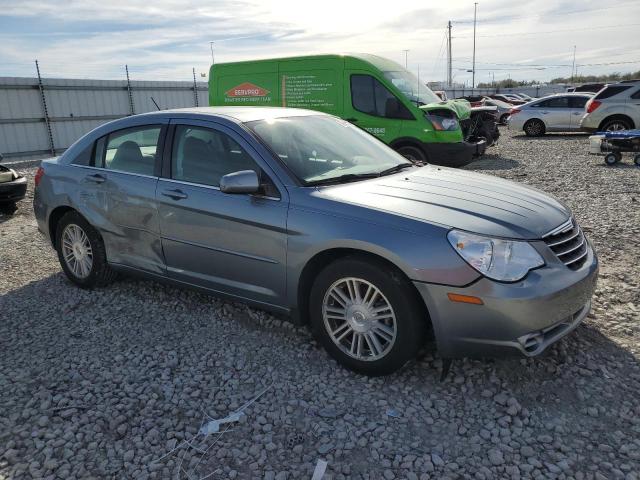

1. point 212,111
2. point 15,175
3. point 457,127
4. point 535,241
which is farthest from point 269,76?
point 535,241

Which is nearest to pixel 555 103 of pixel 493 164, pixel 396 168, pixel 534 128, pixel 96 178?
pixel 534 128

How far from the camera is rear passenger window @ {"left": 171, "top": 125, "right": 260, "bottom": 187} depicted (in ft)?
12.3

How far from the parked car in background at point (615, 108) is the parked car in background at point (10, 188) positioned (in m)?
14.7

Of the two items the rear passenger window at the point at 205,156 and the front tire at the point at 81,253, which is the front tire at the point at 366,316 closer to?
the rear passenger window at the point at 205,156

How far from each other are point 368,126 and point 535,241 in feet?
22.6

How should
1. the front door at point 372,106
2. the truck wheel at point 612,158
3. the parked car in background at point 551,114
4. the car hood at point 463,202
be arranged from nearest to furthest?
the car hood at point 463,202, the front door at point 372,106, the truck wheel at point 612,158, the parked car in background at point 551,114

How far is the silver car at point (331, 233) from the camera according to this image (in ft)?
9.36

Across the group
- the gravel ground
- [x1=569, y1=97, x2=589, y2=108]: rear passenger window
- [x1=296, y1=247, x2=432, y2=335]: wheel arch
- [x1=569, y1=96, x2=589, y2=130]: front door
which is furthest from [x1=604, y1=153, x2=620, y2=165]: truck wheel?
[x1=296, y1=247, x2=432, y2=335]: wheel arch

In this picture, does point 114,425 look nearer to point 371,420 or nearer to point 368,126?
point 371,420

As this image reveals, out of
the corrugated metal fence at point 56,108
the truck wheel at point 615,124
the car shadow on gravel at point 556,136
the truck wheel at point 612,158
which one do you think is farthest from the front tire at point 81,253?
the car shadow on gravel at point 556,136

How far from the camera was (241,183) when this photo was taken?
3367 millimetres

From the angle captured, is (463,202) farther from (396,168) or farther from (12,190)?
(12,190)

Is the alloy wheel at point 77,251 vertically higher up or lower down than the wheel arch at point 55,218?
lower down

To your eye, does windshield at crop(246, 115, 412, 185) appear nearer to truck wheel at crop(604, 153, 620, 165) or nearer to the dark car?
the dark car
